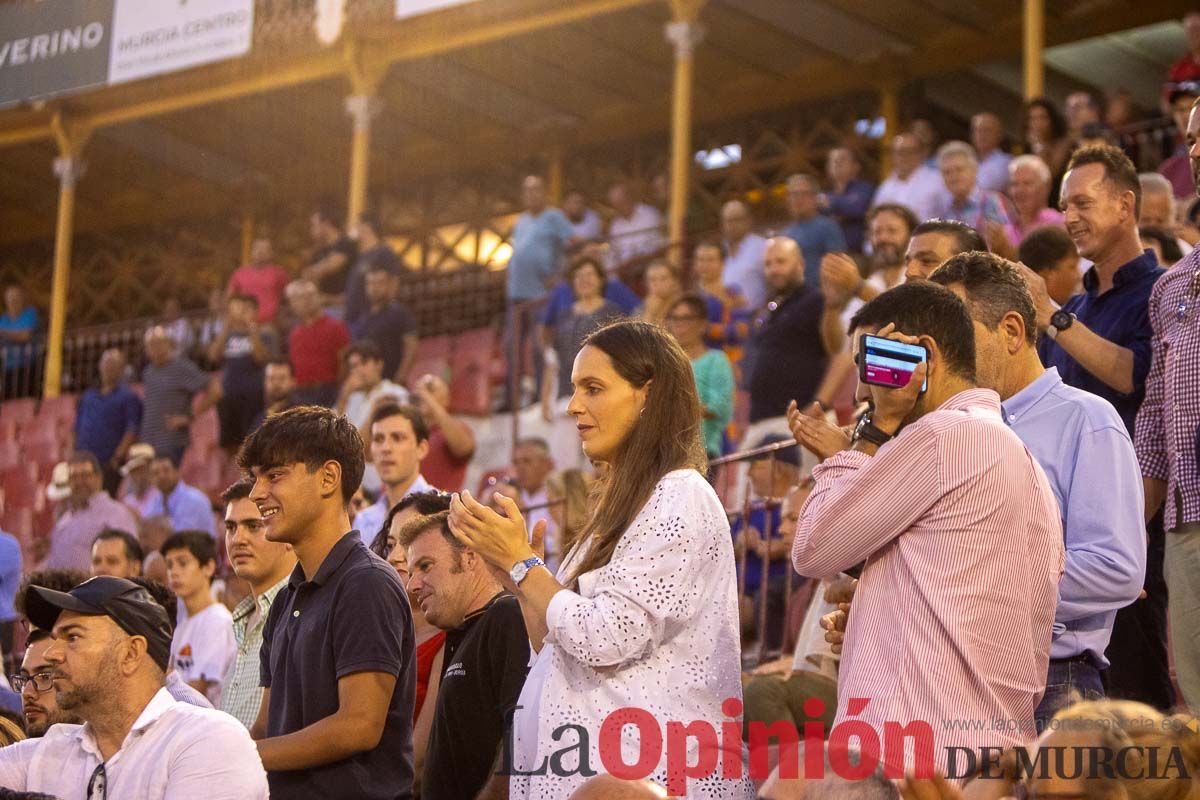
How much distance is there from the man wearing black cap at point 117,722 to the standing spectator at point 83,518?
20.6ft

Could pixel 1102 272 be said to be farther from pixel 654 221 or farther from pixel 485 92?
pixel 485 92

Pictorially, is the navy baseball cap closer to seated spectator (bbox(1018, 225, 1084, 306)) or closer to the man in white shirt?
the man in white shirt

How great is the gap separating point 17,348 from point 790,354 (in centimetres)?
1089

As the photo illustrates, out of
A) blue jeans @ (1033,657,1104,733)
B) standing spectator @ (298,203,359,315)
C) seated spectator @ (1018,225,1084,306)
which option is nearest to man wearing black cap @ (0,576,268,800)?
blue jeans @ (1033,657,1104,733)

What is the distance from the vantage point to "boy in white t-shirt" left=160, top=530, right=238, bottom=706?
21.0 feet

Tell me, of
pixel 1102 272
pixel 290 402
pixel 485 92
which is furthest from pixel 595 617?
pixel 485 92

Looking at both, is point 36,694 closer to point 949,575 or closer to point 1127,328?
point 949,575

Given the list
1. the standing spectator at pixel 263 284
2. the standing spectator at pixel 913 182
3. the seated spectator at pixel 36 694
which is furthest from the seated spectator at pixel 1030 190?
the standing spectator at pixel 263 284

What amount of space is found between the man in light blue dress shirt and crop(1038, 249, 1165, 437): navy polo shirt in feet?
2.79

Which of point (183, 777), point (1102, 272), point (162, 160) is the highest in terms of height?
point (162, 160)

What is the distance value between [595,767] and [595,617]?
29 cm

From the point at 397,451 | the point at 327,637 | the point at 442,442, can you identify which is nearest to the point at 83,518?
the point at 442,442

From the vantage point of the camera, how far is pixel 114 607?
11.5 ft

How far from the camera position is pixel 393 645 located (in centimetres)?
372
